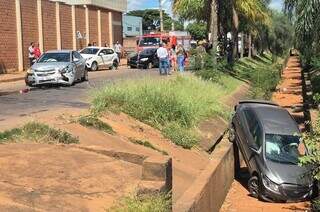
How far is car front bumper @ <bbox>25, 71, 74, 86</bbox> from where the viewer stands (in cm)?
2338

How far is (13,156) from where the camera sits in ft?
27.5

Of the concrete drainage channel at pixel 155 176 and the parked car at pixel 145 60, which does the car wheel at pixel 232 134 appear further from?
the parked car at pixel 145 60

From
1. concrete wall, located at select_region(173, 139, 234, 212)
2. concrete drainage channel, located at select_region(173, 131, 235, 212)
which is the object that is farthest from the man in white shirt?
concrete wall, located at select_region(173, 139, 234, 212)

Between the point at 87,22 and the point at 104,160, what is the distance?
41.7 m

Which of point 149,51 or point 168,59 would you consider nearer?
point 168,59

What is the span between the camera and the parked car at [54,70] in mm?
23391

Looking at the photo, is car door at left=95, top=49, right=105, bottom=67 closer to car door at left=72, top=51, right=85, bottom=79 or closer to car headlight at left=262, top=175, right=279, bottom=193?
car door at left=72, top=51, right=85, bottom=79

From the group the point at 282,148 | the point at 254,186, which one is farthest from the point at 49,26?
the point at 254,186

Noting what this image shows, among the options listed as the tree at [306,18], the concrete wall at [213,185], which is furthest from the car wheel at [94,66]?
the concrete wall at [213,185]

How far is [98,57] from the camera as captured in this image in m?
39.3

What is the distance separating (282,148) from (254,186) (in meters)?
1.12

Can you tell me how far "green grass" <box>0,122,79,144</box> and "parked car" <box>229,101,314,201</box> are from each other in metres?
4.73

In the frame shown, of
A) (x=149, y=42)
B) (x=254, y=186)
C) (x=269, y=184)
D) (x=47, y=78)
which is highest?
(x=149, y=42)

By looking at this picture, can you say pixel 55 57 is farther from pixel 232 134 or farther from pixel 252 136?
pixel 252 136
